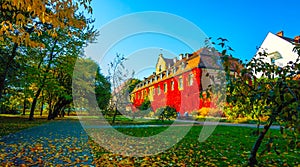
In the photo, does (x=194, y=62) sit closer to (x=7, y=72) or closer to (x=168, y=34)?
(x=168, y=34)

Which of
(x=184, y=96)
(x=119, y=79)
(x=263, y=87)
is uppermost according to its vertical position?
(x=119, y=79)

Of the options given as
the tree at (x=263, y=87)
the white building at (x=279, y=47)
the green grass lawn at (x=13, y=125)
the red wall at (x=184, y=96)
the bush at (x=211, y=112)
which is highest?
the white building at (x=279, y=47)

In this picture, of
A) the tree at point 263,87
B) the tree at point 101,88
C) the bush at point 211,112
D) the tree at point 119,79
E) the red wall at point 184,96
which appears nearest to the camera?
the tree at point 263,87

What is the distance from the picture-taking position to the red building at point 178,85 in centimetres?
2300

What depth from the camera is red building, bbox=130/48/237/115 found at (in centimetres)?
2300

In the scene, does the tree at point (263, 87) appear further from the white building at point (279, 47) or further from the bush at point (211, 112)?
the white building at point (279, 47)

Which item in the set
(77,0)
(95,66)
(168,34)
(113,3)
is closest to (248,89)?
(77,0)

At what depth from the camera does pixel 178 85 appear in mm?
27391

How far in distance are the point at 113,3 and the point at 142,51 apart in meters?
4.18

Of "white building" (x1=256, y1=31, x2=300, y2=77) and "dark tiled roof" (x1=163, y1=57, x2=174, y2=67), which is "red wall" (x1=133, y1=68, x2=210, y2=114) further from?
"white building" (x1=256, y1=31, x2=300, y2=77)

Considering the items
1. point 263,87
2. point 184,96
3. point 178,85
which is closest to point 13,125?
point 263,87

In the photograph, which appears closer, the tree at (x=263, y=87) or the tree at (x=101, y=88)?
the tree at (x=263, y=87)

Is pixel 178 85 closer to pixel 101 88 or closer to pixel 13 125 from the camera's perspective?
pixel 101 88

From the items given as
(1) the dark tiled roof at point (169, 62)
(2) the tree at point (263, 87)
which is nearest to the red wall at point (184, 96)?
(1) the dark tiled roof at point (169, 62)
